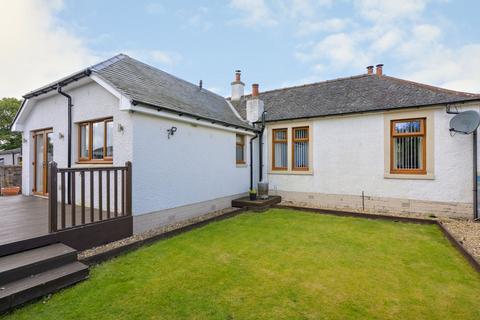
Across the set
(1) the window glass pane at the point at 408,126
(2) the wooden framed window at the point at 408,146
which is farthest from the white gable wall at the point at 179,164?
(1) the window glass pane at the point at 408,126

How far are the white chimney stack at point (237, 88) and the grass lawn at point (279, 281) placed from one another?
10180mm

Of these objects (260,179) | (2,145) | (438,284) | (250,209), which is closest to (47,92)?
(250,209)

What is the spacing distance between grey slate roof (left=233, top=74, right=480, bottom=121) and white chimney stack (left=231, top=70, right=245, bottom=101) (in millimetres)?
1216

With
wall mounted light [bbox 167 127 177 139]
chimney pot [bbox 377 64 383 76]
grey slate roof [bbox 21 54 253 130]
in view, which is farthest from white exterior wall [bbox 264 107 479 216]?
wall mounted light [bbox 167 127 177 139]

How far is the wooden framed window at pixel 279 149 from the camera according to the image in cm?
1113

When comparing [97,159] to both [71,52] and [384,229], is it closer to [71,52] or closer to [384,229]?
[71,52]

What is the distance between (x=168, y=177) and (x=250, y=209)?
3.96 m

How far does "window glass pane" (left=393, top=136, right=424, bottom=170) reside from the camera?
8297 mm

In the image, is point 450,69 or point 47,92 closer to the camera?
point 47,92

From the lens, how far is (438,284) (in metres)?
3.76

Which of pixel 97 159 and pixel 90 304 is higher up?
pixel 97 159

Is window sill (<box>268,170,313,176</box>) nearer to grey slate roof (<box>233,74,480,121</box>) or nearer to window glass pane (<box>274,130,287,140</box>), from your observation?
window glass pane (<box>274,130,287,140</box>)

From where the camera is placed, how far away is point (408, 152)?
27.8 ft

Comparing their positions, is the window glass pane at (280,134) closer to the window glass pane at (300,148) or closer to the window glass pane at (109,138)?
the window glass pane at (300,148)
